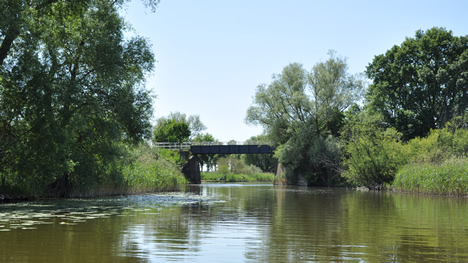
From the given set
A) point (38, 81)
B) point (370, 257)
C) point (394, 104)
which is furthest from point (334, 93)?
point (370, 257)

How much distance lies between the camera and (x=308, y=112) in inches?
2143

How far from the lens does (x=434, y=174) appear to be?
92.7 feet

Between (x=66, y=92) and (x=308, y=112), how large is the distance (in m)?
36.4

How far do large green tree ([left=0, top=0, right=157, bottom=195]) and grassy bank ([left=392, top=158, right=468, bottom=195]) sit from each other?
17.2 m

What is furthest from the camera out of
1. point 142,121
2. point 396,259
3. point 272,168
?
point 272,168

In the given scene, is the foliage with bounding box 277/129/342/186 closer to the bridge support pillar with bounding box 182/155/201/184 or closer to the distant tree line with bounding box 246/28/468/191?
the distant tree line with bounding box 246/28/468/191

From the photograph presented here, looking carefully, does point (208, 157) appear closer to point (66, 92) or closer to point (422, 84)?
point (422, 84)

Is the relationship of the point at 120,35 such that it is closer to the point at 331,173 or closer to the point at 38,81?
the point at 38,81

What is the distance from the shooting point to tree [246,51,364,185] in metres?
52.6

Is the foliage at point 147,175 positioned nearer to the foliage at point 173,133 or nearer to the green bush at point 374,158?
the green bush at point 374,158

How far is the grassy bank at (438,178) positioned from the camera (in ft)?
87.1

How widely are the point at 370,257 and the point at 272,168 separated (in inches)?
4168

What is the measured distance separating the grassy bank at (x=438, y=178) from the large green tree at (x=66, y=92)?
17.2m

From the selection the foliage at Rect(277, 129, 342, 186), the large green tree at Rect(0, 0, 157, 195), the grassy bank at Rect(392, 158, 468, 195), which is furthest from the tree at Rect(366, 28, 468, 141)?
the large green tree at Rect(0, 0, 157, 195)
